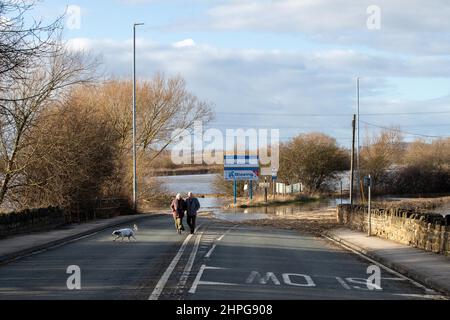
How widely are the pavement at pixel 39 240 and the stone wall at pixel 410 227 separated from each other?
475 inches

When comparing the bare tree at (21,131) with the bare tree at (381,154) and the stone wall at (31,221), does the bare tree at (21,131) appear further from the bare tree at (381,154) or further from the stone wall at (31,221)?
the bare tree at (381,154)

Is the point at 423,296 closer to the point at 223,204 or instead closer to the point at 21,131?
the point at 21,131

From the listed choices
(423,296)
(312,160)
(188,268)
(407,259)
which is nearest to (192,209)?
(407,259)

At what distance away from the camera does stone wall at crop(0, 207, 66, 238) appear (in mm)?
24219

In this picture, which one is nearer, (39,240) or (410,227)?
(410,227)

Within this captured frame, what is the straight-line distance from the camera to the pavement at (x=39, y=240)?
18.9 m

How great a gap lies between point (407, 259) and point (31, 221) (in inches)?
614

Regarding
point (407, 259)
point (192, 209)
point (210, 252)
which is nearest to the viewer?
point (407, 259)

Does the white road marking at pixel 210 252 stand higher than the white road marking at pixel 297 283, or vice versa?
the white road marking at pixel 297 283

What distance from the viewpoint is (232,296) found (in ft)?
37.3

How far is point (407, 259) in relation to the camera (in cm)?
1809

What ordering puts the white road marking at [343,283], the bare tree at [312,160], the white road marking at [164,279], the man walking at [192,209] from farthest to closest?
the bare tree at [312,160], the man walking at [192,209], the white road marking at [343,283], the white road marking at [164,279]

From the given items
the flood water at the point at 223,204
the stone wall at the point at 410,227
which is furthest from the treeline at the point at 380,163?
the stone wall at the point at 410,227
